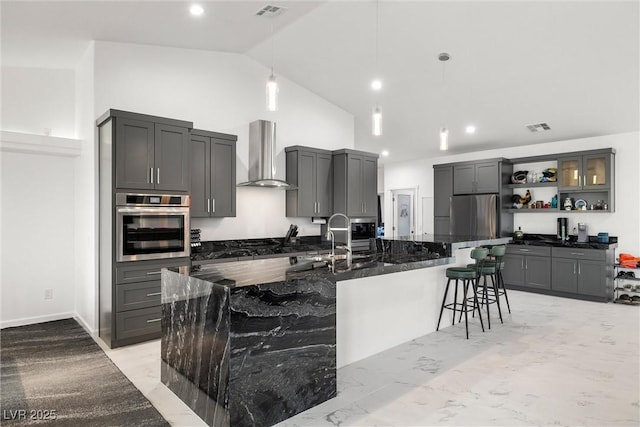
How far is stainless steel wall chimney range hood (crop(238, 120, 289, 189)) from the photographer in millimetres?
5508

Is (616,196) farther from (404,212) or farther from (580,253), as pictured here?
(404,212)

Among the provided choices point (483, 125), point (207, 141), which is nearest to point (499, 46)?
point (483, 125)

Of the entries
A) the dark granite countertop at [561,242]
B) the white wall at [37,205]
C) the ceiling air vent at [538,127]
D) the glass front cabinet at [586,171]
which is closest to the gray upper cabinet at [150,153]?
the white wall at [37,205]

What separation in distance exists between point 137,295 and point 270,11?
3.37 meters

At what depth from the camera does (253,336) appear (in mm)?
2467

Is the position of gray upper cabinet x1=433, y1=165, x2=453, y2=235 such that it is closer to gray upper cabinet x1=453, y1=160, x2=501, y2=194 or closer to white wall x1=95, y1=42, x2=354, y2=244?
gray upper cabinet x1=453, y1=160, x2=501, y2=194

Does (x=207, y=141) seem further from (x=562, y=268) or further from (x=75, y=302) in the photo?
(x=562, y=268)

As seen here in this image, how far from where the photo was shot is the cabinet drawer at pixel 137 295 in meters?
4.03

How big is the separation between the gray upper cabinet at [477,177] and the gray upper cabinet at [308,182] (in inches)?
122

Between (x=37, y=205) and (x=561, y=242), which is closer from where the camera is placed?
(x=37, y=205)

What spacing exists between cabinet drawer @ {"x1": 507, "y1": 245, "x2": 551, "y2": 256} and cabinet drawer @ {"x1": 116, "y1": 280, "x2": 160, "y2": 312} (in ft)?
19.5

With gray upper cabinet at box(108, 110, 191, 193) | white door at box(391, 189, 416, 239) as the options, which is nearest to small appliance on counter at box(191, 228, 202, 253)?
gray upper cabinet at box(108, 110, 191, 193)

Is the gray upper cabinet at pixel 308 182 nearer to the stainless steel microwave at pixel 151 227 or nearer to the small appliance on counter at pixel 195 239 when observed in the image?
the small appliance on counter at pixel 195 239

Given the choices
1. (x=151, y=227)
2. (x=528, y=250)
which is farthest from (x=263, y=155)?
(x=528, y=250)
